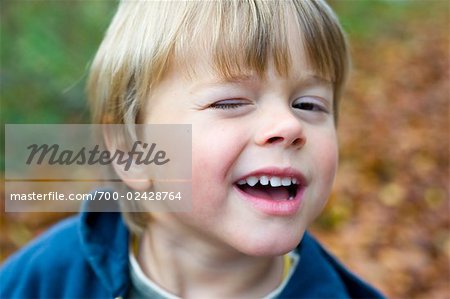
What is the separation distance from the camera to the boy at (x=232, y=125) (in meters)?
1.32

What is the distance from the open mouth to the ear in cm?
31

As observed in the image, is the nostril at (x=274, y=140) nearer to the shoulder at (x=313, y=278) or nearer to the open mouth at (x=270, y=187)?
the open mouth at (x=270, y=187)

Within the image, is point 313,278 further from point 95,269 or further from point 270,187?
point 95,269

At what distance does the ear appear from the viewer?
158cm

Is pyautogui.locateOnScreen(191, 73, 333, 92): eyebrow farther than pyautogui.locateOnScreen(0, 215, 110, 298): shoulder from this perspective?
No

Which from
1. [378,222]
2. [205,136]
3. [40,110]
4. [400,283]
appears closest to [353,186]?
[378,222]

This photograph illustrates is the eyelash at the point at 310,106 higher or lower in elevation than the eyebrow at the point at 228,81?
lower

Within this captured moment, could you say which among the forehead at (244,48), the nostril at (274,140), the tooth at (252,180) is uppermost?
the forehead at (244,48)

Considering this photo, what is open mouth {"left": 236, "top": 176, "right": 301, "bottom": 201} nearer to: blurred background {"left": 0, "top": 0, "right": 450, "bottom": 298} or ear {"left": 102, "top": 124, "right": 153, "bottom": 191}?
ear {"left": 102, "top": 124, "right": 153, "bottom": 191}

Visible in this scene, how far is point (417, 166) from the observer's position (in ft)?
13.2

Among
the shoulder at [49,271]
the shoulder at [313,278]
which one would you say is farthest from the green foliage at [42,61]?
the shoulder at [313,278]

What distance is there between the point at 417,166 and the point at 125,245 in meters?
2.77

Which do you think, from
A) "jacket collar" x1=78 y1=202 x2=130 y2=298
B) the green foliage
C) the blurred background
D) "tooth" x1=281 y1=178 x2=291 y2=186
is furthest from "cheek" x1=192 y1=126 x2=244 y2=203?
the green foliage

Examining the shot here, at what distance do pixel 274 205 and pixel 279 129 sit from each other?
170mm
